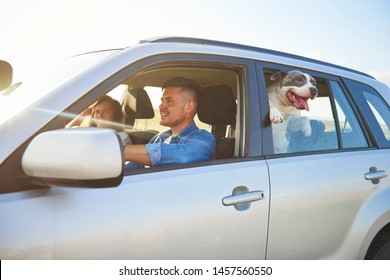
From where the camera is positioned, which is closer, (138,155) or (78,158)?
(78,158)

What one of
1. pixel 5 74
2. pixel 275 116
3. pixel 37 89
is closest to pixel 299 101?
pixel 275 116

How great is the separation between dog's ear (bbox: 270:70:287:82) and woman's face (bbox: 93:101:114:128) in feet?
3.91

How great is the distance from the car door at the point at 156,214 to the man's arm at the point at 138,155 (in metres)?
0.27

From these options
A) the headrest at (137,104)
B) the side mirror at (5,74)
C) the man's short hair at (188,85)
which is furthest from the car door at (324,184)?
the side mirror at (5,74)

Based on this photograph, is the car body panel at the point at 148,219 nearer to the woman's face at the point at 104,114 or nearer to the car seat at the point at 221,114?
the car seat at the point at 221,114

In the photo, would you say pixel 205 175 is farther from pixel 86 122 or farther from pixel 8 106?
pixel 86 122

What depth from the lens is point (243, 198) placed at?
1829 millimetres

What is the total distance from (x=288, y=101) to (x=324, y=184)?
578 mm

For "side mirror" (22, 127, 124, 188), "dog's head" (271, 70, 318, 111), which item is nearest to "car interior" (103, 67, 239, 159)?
"dog's head" (271, 70, 318, 111)

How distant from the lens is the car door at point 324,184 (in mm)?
1990

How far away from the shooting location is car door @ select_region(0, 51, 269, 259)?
1365 millimetres

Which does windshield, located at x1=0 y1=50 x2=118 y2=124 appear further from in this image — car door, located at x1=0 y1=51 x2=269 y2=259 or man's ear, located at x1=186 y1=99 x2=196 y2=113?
man's ear, located at x1=186 y1=99 x2=196 y2=113

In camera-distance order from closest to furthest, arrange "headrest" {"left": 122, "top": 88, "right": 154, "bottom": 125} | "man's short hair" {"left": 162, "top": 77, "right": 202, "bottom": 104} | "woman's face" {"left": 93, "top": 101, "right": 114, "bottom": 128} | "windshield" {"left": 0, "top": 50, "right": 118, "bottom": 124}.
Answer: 1. "windshield" {"left": 0, "top": 50, "right": 118, "bottom": 124}
2. "man's short hair" {"left": 162, "top": 77, "right": 202, "bottom": 104}
3. "woman's face" {"left": 93, "top": 101, "right": 114, "bottom": 128}
4. "headrest" {"left": 122, "top": 88, "right": 154, "bottom": 125}

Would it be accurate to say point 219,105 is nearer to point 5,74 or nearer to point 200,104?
point 200,104
